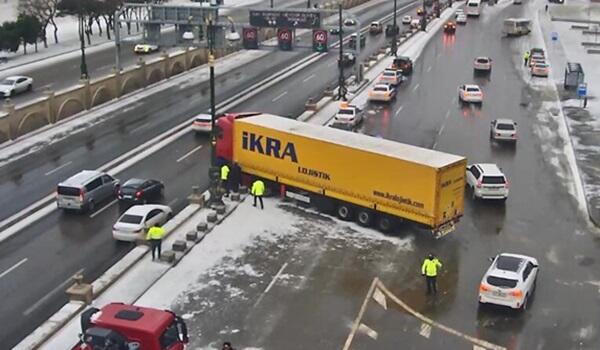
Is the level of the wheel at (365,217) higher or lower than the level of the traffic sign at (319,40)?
lower

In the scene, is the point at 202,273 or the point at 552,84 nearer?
the point at 202,273

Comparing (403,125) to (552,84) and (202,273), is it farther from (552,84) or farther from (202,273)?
(202,273)

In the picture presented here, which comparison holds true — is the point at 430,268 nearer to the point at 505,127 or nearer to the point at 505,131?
the point at 505,131

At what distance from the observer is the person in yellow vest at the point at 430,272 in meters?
29.9

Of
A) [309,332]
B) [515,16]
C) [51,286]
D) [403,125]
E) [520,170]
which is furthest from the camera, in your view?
[515,16]

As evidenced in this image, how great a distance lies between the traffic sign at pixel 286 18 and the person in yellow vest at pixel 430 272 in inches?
1510

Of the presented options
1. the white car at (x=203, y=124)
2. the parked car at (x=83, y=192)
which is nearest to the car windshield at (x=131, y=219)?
the parked car at (x=83, y=192)

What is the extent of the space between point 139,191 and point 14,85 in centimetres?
3340

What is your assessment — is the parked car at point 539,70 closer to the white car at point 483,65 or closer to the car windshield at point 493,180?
the white car at point 483,65

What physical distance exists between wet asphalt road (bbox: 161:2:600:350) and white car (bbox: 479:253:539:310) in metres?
0.54

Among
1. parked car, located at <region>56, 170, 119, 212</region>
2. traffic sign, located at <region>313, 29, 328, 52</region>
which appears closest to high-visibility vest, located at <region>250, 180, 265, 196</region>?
parked car, located at <region>56, 170, 119, 212</region>

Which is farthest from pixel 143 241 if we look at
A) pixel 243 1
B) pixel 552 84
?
pixel 243 1

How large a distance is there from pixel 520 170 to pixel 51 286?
2685 centimetres

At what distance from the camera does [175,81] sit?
73.4 meters
